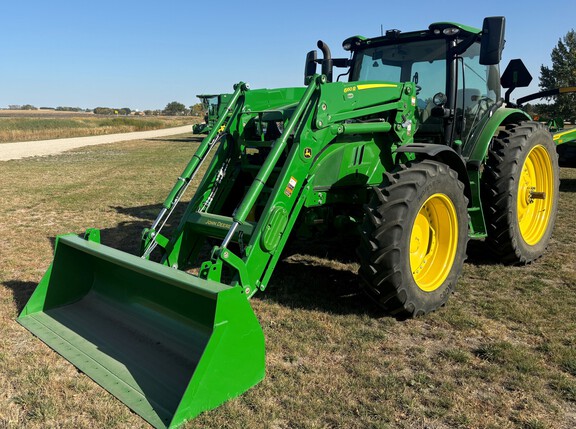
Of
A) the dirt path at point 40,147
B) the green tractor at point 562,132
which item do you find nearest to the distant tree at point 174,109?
the dirt path at point 40,147

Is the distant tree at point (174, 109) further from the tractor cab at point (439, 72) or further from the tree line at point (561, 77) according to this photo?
the tractor cab at point (439, 72)

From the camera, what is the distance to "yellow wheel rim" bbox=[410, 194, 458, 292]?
4484 millimetres

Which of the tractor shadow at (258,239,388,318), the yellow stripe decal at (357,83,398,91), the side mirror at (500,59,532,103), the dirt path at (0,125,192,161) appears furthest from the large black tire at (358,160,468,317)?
the dirt path at (0,125,192,161)

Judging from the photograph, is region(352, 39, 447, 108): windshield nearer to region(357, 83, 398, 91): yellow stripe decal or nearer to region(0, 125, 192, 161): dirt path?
region(357, 83, 398, 91): yellow stripe decal

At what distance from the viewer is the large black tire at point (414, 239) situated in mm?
3906

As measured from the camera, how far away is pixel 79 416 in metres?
2.92

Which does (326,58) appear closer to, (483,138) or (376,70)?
(376,70)

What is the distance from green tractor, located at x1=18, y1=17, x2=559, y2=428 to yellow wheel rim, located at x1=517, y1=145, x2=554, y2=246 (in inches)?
1.1

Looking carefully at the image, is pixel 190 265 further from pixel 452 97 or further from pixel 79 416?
pixel 452 97

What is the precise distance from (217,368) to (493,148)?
4134 mm

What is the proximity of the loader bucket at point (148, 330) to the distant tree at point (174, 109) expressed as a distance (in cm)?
11965

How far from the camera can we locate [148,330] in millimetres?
3787

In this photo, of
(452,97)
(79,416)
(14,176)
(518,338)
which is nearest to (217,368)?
(79,416)

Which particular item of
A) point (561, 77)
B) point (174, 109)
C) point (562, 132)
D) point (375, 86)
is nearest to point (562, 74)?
point (561, 77)
